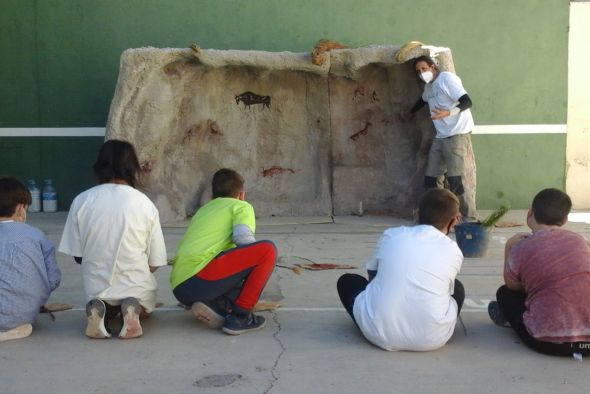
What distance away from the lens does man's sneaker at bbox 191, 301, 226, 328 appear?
14.2 feet

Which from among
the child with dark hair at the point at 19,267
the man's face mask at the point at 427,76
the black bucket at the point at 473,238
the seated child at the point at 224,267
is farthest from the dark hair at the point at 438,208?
the man's face mask at the point at 427,76

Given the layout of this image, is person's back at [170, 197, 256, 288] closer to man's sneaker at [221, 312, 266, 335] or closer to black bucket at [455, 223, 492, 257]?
man's sneaker at [221, 312, 266, 335]

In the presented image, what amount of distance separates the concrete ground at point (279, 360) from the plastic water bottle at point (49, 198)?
3.97m

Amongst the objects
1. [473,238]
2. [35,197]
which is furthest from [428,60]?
[35,197]

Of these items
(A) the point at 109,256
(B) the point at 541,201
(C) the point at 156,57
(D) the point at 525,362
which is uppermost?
(C) the point at 156,57

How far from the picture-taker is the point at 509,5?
8930 millimetres

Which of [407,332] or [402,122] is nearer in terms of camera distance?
[407,332]

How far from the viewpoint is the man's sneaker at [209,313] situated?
170 inches

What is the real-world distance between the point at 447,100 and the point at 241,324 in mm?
3897

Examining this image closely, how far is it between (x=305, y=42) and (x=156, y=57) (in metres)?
1.95

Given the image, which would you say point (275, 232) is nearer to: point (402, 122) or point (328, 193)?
point (328, 193)

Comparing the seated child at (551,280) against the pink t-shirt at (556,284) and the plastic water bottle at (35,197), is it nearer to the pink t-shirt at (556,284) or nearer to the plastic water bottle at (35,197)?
the pink t-shirt at (556,284)

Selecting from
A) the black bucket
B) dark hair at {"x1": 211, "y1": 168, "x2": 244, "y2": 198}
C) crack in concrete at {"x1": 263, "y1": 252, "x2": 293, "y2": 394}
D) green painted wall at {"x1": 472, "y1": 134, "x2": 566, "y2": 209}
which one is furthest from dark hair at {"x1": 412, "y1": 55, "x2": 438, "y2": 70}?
dark hair at {"x1": 211, "y1": 168, "x2": 244, "y2": 198}

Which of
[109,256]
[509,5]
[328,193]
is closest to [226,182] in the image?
[109,256]
